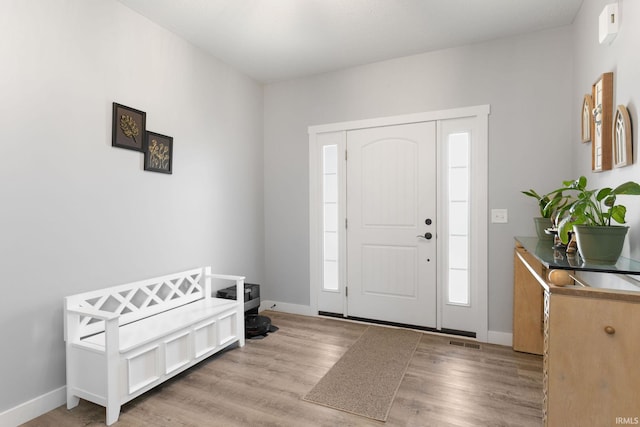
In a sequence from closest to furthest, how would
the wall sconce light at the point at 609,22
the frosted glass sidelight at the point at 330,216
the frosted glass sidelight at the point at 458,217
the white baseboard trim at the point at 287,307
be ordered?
the wall sconce light at the point at 609,22, the frosted glass sidelight at the point at 458,217, the frosted glass sidelight at the point at 330,216, the white baseboard trim at the point at 287,307

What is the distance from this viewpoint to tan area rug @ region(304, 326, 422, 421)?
2131 millimetres

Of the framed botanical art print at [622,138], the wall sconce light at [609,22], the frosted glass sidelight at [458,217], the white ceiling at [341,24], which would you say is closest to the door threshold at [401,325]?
the frosted glass sidelight at [458,217]

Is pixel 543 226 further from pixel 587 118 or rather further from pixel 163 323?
pixel 163 323

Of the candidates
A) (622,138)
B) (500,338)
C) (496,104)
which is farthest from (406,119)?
(500,338)

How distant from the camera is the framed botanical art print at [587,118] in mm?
2205

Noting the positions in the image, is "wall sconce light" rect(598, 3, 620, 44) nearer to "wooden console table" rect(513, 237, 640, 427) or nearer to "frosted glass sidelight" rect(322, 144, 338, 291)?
"wooden console table" rect(513, 237, 640, 427)

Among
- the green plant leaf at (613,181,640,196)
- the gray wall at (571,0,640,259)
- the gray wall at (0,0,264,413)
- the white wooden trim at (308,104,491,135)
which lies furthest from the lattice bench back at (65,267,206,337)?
the gray wall at (571,0,640,259)

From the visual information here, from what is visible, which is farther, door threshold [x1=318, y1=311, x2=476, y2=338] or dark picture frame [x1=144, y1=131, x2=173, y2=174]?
door threshold [x1=318, y1=311, x2=476, y2=338]

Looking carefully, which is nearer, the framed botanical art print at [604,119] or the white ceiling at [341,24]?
the framed botanical art print at [604,119]

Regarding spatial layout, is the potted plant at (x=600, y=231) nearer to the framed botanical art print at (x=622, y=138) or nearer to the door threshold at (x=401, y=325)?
the framed botanical art print at (x=622, y=138)

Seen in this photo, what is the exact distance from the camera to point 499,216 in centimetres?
308

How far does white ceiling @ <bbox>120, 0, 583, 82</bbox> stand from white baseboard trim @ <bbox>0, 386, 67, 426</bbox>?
2734 mm

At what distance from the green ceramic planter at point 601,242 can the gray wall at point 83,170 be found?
2799 mm

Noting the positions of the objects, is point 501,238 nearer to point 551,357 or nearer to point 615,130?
point 615,130
